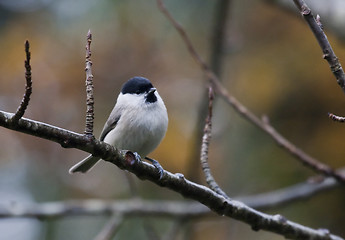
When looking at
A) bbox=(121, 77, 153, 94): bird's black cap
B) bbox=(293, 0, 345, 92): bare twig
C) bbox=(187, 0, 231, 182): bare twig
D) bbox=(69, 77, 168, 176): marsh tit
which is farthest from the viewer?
bbox=(187, 0, 231, 182): bare twig

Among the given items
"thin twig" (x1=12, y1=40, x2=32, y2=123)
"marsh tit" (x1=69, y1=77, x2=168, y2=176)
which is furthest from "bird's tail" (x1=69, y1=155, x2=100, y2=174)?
"thin twig" (x1=12, y1=40, x2=32, y2=123)

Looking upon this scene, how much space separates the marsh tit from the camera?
12.0ft

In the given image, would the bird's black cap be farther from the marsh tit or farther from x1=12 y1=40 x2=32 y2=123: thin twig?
x1=12 y1=40 x2=32 y2=123: thin twig

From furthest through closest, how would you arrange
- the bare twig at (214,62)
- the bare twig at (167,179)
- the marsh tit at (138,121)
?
the bare twig at (214,62) → the marsh tit at (138,121) → the bare twig at (167,179)

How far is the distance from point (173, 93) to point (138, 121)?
279 centimetres

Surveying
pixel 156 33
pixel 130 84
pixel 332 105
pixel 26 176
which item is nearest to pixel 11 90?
pixel 26 176

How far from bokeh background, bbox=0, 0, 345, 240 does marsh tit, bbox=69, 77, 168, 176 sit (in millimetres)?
1466

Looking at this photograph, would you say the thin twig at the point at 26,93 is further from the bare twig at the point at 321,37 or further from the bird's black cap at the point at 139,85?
the bird's black cap at the point at 139,85

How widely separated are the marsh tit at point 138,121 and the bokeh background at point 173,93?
1.47 metres

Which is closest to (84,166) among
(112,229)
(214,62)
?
(112,229)

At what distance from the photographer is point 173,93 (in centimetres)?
645

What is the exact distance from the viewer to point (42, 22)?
6.54 m

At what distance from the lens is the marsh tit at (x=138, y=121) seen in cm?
Answer: 365

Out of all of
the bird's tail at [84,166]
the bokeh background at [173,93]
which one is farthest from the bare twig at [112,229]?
the bokeh background at [173,93]
